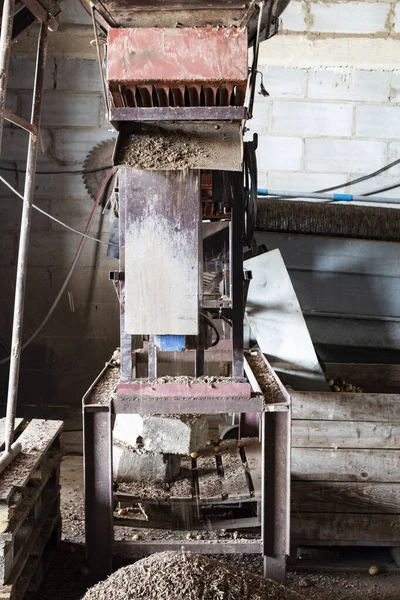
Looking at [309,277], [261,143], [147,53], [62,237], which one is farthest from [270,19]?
[62,237]

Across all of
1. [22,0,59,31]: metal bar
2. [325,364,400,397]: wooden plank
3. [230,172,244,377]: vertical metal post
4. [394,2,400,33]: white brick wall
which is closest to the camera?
[22,0,59,31]: metal bar

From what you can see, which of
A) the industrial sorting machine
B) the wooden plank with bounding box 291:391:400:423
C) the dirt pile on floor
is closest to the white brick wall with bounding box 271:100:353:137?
the industrial sorting machine

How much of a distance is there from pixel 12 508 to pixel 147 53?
129 centimetres

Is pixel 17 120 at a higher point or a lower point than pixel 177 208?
higher

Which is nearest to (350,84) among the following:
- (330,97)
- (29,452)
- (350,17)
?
(330,97)

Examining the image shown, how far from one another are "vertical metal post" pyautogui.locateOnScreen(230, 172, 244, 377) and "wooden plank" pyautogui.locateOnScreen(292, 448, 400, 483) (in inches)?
22.5

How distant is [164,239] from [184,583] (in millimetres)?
975

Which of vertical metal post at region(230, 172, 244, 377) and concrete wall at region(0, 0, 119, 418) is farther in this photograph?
concrete wall at region(0, 0, 119, 418)

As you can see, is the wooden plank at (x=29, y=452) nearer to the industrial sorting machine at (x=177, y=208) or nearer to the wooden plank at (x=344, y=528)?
the industrial sorting machine at (x=177, y=208)

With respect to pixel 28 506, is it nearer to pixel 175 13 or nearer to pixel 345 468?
pixel 345 468

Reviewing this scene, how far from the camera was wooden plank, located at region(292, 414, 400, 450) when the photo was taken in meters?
2.40

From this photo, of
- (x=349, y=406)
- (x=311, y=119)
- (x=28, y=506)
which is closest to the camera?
(x=28, y=506)

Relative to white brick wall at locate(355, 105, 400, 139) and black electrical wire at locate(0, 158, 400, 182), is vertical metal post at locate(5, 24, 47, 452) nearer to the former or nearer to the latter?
black electrical wire at locate(0, 158, 400, 182)

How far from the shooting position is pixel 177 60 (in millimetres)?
1718
